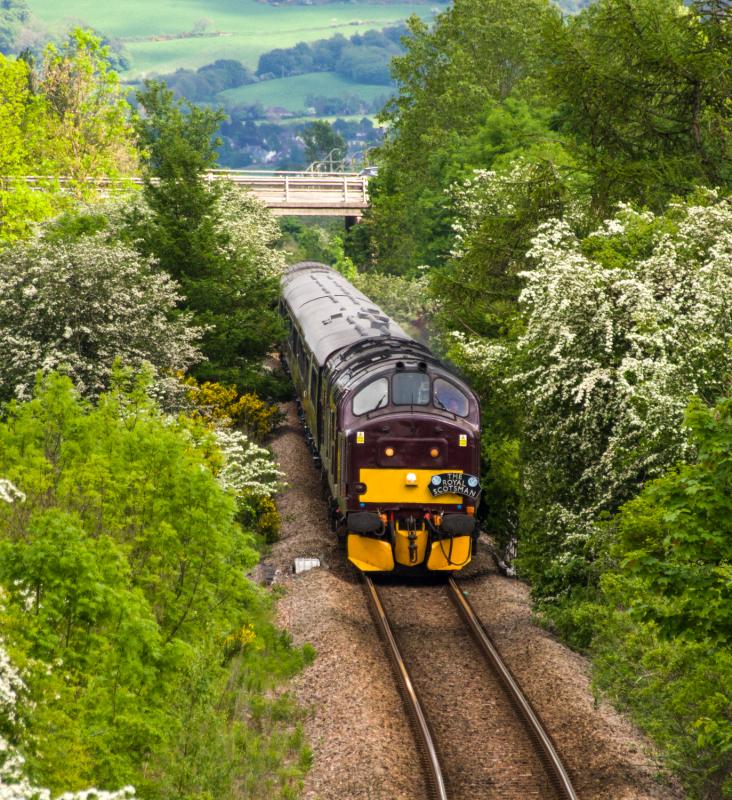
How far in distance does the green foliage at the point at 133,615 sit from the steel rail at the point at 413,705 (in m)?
1.61

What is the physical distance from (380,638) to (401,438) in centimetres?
370

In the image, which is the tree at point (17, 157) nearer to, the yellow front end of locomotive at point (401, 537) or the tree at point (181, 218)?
the tree at point (181, 218)

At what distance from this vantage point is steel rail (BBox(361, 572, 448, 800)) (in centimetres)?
1493

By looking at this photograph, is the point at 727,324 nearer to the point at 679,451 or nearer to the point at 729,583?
the point at 679,451

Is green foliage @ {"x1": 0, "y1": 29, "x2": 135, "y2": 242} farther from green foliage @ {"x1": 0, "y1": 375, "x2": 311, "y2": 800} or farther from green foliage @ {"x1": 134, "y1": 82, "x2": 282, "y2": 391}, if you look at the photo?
green foliage @ {"x1": 0, "y1": 375, "x2": 311, "y2": 800}

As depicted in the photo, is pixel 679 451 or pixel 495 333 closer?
pixel 679 451

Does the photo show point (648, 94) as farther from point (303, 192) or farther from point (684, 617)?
point (303, 192)

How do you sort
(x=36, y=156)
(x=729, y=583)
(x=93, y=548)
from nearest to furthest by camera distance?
(x=729, y=583) < (x=93, y=548) < (x=36, y=156)

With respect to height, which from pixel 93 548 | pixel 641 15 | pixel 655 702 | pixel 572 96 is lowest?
pixel 655 702

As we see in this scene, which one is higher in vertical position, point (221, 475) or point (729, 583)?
point (729, 583)

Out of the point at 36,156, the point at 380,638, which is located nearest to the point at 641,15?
the point at 380,638

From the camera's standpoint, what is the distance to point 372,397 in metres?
22.5

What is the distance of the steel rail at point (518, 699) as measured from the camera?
1502 cm

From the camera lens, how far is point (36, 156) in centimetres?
6706
